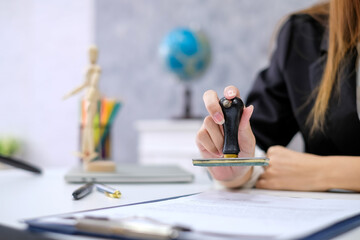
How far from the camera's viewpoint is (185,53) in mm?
2129

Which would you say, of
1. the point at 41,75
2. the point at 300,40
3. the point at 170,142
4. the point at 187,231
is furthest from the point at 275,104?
the point at 41,75

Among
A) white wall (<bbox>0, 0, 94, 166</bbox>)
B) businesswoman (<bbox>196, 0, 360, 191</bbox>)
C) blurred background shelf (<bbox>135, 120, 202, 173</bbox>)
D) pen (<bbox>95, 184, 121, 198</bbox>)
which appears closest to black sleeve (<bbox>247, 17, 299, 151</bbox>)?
businesswoman (<bbox>196, 0, 360, 191</bbox>)

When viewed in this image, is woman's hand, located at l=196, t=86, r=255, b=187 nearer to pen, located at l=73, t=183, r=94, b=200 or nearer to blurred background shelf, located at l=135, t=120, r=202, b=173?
pen, located at l=73, t=183, r=94, b=200

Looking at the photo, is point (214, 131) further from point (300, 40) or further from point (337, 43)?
point (300, 40)

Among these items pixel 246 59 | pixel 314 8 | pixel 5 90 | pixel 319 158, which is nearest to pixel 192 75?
pixel 246 59

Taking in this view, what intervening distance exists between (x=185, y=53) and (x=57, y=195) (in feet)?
5.22

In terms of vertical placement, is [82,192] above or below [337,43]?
below

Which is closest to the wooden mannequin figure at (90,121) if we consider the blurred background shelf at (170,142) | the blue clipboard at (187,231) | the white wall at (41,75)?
the blue clipboard at (187,231)

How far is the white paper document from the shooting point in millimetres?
355

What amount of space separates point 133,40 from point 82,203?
243 cm

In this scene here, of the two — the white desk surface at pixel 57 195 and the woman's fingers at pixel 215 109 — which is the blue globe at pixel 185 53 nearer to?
the white desk surface at pixel 57 195

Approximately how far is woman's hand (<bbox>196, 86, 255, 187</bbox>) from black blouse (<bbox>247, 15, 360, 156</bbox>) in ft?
1.02

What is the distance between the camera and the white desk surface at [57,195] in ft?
1.52

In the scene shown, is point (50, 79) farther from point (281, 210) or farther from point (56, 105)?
point (281, 210)
